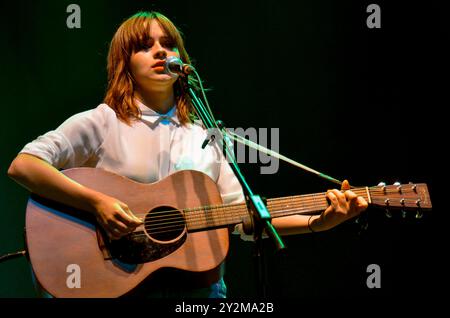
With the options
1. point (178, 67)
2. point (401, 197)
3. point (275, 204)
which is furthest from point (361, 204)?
point (178, 67)

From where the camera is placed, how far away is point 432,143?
339cm

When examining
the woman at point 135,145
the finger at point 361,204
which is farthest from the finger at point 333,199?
the finger at point 361,204

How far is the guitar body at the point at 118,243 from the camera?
218 centimetres

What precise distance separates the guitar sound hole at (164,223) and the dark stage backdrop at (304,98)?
1297mm

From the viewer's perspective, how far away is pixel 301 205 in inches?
97.8

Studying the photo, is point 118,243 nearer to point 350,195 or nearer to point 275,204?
point 275,204

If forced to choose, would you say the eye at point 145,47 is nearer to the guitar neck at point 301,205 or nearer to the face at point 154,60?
the face at point 154,60

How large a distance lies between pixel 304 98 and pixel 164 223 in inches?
64.6

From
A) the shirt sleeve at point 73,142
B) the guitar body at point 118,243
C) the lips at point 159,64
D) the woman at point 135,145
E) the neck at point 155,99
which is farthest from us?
the neck at point 155,99

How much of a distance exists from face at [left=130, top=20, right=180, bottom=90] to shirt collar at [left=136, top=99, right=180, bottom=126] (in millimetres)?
112

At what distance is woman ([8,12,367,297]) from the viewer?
2.31m

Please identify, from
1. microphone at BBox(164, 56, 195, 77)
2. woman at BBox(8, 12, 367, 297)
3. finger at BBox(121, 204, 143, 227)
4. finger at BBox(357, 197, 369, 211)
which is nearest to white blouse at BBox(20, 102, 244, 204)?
woman at BBox(8, 12, 367, 297)
